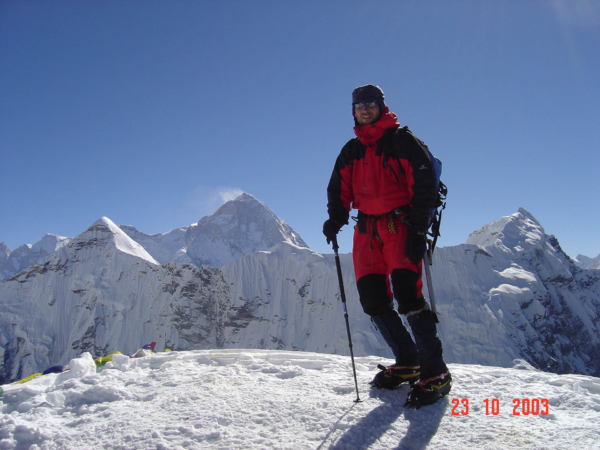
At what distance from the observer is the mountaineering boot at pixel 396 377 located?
2.56m

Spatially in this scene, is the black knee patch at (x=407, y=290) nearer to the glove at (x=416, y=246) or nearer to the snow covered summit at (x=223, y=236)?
the glove at (x=416, y=246)

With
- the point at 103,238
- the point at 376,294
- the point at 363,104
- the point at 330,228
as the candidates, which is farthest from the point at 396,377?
the point at 103,238

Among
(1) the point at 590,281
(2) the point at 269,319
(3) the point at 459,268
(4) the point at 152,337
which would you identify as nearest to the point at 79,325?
(4) the point at 152,337

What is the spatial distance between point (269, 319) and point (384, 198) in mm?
35527

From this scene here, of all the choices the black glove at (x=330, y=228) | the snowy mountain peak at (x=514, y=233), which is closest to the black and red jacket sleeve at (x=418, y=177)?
the black glove at (x=330, y=228)

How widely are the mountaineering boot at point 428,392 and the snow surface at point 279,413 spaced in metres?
0.05

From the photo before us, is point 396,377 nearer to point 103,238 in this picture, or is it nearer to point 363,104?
point 363,104

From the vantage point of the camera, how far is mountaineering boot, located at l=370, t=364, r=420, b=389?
2.56 m

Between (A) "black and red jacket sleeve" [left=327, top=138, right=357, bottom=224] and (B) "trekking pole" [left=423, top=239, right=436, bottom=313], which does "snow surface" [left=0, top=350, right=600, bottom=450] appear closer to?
(B) "trekking pole" [left=423, top=239, right=436, bottom=313]

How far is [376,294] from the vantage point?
2703 mm

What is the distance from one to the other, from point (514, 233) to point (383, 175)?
43.1m

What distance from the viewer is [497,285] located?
104 feet

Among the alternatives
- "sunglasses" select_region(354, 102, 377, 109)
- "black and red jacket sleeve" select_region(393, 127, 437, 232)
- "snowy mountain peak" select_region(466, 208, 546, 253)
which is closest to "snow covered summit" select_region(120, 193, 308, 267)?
"snowy mountain peak" select_region(466, 208, 546, 253)

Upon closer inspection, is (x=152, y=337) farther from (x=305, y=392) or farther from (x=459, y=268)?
(x=305, y=392)
